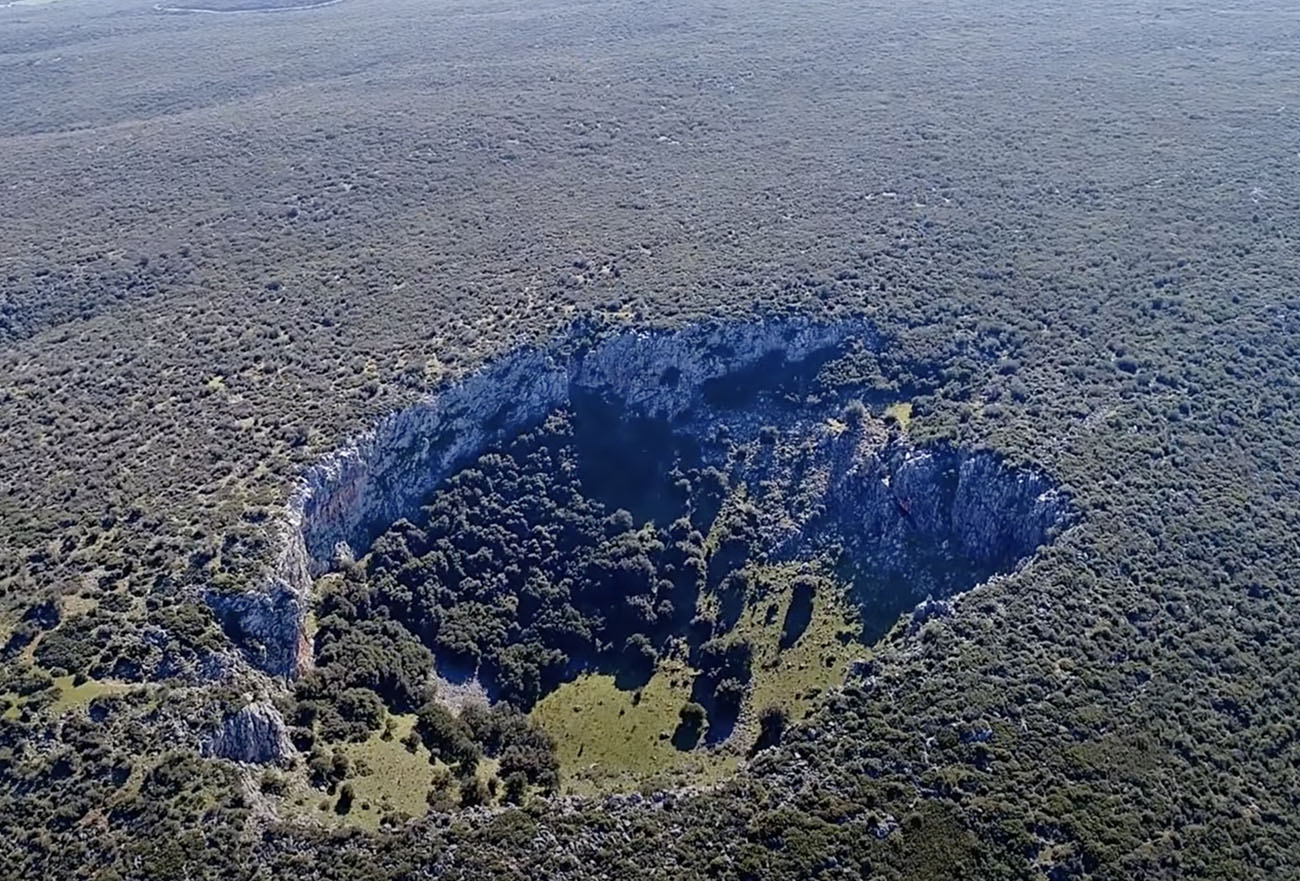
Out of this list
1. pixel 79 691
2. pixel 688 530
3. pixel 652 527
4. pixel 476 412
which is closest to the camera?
pixel 79 691

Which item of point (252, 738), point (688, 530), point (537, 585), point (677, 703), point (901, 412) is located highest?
point (901, 412)

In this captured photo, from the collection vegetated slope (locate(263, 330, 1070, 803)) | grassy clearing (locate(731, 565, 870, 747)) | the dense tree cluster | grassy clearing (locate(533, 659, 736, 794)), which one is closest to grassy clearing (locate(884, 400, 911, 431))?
vegetated slope (locate(263, 330, 1070, 803))

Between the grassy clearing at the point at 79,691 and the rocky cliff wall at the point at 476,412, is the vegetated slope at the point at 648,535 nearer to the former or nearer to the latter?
the rocky cliff wall at the point at 476,412

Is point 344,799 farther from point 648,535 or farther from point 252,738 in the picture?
point 648,535

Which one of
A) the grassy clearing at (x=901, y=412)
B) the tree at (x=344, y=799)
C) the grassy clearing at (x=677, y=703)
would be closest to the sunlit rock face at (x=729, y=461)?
the grassy clearing at (x=901, y=412)

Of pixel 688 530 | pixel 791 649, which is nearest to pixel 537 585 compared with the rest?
pixel 688 530

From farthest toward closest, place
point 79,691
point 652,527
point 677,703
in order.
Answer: point 652,527
point 677,703
point 79,691

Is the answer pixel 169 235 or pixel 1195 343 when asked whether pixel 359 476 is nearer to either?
pixel 169 235
